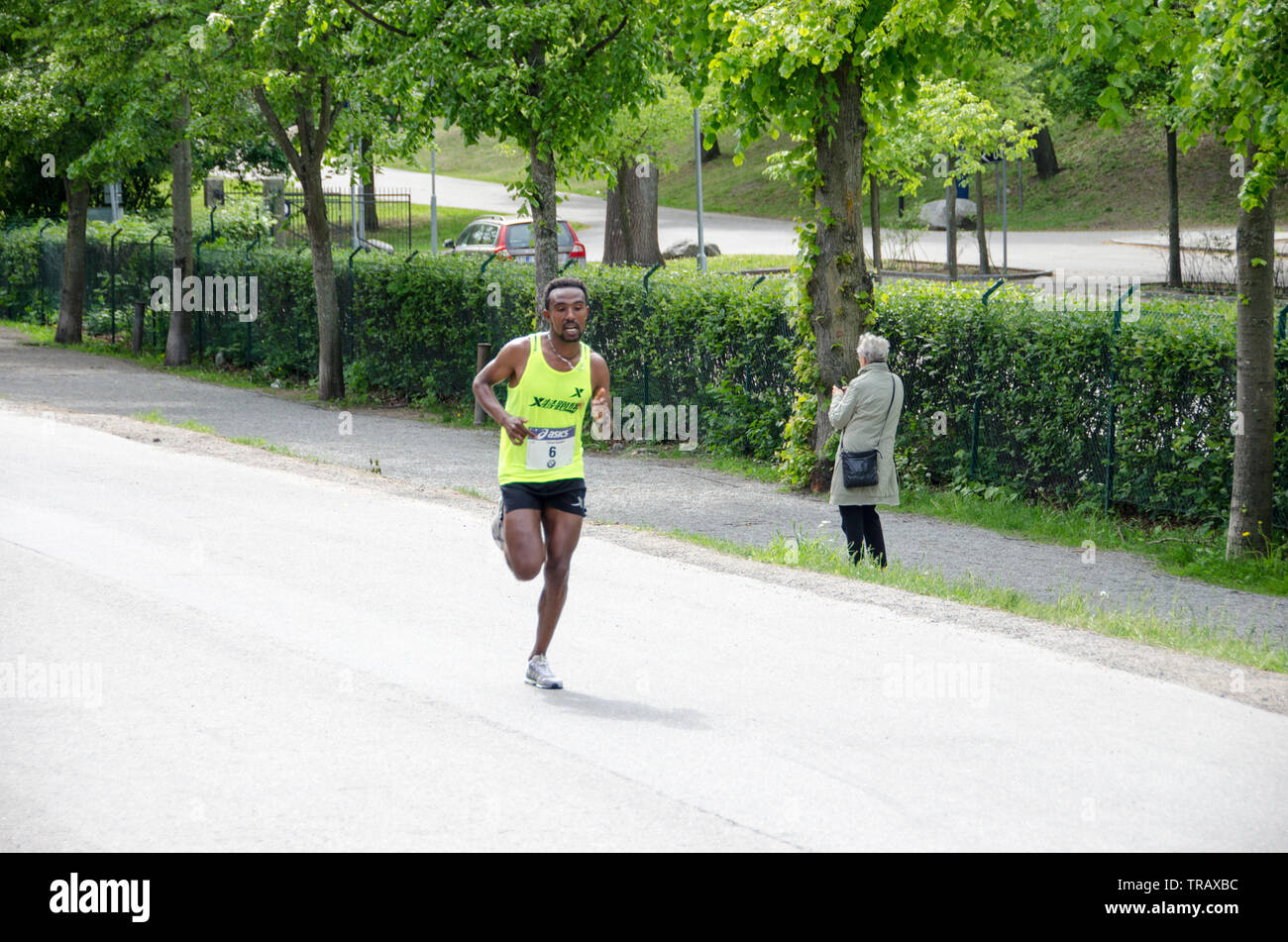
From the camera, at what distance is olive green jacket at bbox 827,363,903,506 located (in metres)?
9.72

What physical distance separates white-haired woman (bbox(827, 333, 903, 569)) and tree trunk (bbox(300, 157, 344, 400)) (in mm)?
11920

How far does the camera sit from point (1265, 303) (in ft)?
34.5

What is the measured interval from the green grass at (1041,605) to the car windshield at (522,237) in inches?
726

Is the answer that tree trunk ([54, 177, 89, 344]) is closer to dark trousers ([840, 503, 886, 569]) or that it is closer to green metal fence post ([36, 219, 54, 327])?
green metal fence post ([36, 219, 54, 327])

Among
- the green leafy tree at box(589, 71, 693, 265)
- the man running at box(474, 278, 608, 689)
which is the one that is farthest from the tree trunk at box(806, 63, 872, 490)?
the green leafy tree at box(589, 71, 693, 265)

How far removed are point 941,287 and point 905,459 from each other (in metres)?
1.79

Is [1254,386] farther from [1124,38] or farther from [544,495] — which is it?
[544,495]

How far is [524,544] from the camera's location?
657 cm

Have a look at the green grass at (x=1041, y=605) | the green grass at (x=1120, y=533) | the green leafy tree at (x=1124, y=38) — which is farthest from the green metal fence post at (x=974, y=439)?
the green leafy tree at (x=1124, y=38)

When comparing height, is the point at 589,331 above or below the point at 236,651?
above

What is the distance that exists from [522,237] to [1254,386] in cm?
2043

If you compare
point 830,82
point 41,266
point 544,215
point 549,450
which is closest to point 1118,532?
point 830,82

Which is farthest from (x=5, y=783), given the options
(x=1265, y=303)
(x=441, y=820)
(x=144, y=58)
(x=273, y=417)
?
(x=144, y=58)

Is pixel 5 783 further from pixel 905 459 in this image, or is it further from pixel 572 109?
pixel 572 109
